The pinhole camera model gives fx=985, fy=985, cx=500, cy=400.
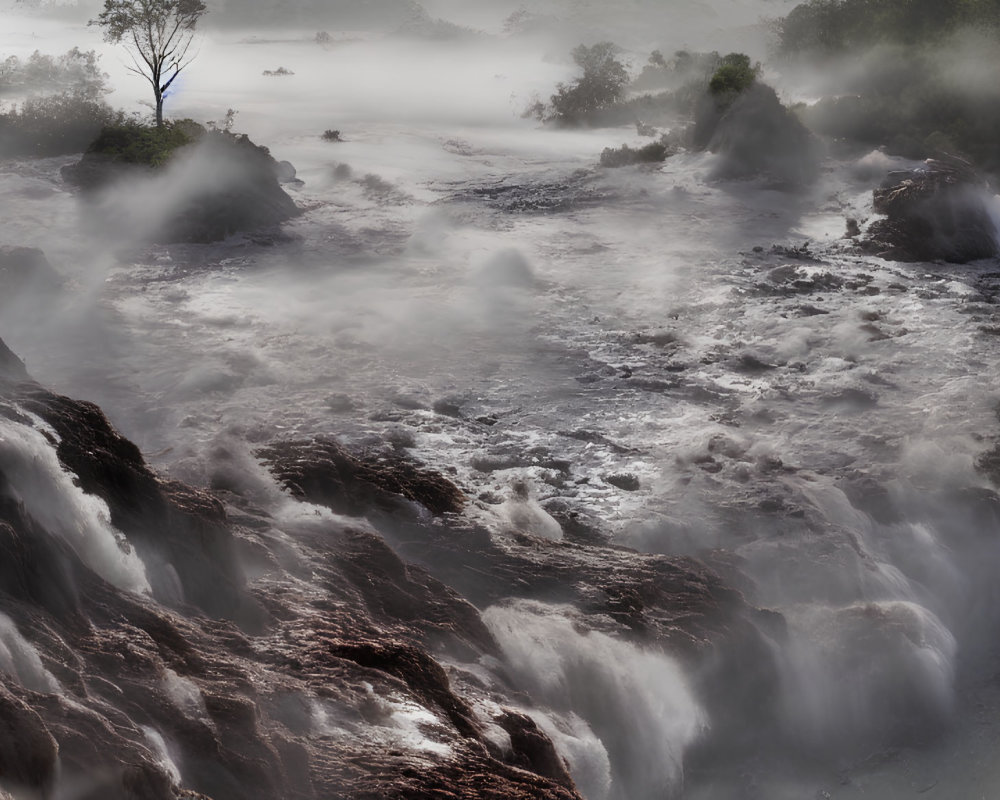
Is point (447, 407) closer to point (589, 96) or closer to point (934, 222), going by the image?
point (934, 222)

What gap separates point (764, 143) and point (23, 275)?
2190 centimetres

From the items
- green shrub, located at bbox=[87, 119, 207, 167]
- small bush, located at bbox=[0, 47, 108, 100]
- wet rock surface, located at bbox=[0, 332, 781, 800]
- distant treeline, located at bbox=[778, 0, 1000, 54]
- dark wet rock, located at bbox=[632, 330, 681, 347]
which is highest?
distant treeline, located at bbox=[778, 0, 1000, 54]

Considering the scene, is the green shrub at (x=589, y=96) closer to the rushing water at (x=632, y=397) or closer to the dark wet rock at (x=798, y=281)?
the rushing water at (x=632, y=397)

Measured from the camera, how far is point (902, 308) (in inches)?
818

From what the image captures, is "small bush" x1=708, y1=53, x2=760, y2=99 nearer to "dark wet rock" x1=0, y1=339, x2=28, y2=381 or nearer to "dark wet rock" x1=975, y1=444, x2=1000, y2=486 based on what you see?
"dark wet rock" x1=975, y1=444, x2=1000, y2=486

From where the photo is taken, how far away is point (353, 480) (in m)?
13.0

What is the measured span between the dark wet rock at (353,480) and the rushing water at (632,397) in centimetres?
40

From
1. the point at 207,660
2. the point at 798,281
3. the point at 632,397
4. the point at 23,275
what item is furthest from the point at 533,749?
the point at 798,281

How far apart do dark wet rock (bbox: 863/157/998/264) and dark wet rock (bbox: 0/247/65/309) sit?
61.4ft

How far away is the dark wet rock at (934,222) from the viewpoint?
2431 centimetres

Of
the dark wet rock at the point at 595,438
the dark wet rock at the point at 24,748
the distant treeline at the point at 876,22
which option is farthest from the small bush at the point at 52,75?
the dark wet rock at the point at 24,748

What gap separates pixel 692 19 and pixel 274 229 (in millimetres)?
76259

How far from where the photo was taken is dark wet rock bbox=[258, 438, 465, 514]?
1265 centimetres

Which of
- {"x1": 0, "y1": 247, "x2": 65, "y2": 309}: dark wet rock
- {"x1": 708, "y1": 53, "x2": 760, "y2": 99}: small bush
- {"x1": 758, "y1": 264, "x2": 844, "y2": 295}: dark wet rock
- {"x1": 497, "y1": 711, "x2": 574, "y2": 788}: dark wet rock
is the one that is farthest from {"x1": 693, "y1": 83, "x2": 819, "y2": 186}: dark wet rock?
{"x1": 497, "y1": 711, "x2": 574, "y2": 788}: dark wet rock
